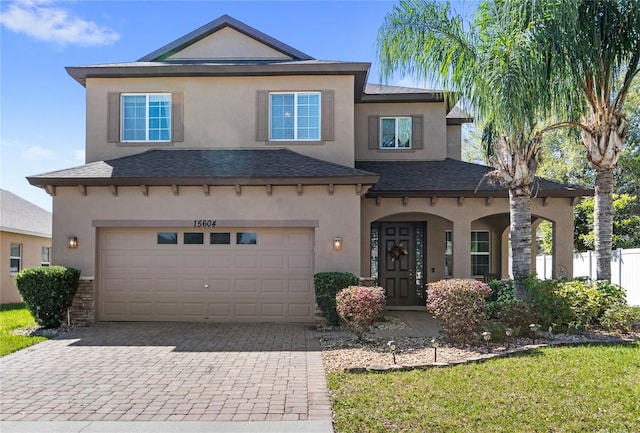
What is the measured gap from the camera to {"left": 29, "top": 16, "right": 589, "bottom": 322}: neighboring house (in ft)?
36.4

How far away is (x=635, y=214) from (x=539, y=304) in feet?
61.4

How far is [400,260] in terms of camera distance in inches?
560

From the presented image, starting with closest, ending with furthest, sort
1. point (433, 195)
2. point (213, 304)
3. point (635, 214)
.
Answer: point (213, 304), point (433, 195), point (635, 214)

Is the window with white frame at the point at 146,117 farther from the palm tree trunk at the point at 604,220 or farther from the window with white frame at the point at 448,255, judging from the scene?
the palm tree trunk at the point at 604,220

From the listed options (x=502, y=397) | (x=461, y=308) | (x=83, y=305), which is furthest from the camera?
(x=83, y=305)

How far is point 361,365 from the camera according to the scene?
23.5 feet

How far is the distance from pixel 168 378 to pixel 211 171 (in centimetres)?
566

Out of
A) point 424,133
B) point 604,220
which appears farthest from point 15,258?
point 604,220

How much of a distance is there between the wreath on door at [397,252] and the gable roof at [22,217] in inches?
Result: 547

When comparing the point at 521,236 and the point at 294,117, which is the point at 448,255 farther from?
the point at 294,117

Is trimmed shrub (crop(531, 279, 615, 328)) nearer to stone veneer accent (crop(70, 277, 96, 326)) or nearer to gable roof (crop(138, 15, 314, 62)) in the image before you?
gable roof (crop(138, 15, 314, 62))

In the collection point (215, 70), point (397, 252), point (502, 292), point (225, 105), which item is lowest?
point (502, 292)

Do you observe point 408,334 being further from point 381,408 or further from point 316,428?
point 316,428

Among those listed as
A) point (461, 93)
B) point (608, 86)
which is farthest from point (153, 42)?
point (608, 86)
